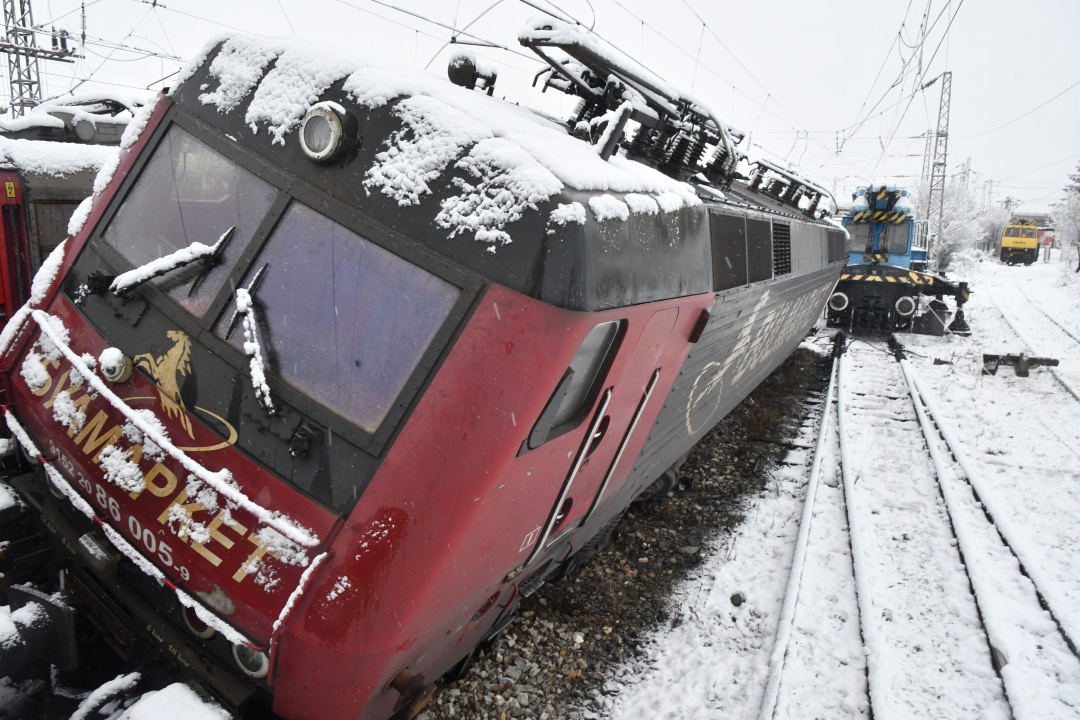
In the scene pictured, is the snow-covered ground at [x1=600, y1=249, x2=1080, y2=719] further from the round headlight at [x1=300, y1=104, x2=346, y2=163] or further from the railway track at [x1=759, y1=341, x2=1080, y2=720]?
the round headlight at [x1=300, y1=104, x2=346, y2=163]

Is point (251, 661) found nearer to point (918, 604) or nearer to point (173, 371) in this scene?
point (173, 371)

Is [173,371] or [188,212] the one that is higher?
[188,212]

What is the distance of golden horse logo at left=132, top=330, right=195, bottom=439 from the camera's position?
246 centimetres

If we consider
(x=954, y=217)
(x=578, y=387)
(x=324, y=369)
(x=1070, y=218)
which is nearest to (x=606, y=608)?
(x=578, y=387)

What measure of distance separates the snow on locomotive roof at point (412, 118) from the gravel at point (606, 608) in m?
2.79

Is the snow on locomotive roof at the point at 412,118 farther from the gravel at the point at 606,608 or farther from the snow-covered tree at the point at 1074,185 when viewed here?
the snow-covered tree at the point at 1074,185

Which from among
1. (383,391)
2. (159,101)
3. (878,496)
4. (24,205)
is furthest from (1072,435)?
(24,205)

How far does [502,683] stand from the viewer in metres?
3.72

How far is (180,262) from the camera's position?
2.51 metres

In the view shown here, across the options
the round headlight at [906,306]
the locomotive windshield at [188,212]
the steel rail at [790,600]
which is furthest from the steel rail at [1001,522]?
the round headlight at [906,306]

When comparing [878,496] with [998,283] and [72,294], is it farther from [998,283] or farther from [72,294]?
[998,283]

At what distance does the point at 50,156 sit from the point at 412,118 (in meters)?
5.56

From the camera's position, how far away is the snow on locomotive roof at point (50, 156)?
5688 millimetres

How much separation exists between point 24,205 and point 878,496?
8545mm
